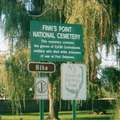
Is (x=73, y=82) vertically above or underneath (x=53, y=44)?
underneath

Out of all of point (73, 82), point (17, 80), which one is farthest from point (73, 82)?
point (17, 80)

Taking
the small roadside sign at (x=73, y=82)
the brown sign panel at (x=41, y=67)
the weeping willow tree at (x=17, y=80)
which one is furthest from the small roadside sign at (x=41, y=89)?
the weeping willow tree at (x=17, y=80)

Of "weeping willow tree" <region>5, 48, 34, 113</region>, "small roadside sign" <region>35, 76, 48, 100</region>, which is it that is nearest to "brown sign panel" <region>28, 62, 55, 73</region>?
"small roadside sign" <region>35, 76, 48, 100</region>

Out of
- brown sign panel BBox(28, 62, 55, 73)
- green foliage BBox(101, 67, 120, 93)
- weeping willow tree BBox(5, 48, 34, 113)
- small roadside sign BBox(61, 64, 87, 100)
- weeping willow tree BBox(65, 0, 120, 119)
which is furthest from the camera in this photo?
weeping willow tree BBox(5, 48, 34, 113)

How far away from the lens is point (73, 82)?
9047mm

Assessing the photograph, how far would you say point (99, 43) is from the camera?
12906 mm

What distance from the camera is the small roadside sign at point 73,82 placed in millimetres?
8953

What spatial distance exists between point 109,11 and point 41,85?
12.5ft

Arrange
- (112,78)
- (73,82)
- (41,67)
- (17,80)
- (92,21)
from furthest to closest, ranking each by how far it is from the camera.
→ (17,80), (112,78), (92,21), (41,67), (73,82)

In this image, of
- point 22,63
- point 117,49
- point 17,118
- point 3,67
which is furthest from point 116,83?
point 17,118

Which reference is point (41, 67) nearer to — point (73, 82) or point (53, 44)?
point (53, 44)

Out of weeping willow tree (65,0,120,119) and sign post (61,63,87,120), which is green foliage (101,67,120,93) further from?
sign post (61,63,87,120)

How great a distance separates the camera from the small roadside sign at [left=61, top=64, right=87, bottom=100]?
8953 mm

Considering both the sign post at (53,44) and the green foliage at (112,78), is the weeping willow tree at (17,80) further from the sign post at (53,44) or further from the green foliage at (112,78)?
the sign post at (53,44)
